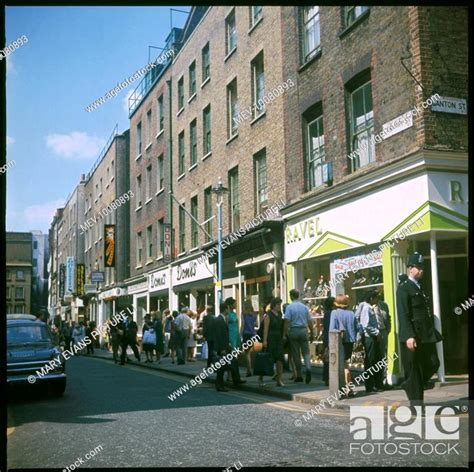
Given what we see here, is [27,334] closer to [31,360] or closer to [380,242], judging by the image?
[31,360]

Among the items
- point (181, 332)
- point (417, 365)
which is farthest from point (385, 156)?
point (181, 332)

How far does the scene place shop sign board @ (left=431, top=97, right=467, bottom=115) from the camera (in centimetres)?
1192

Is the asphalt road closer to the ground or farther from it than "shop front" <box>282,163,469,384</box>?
closer to the ground

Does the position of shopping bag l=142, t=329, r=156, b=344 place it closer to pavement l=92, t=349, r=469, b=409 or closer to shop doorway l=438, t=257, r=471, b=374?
pavement l=92, t=349, r=469, b=409

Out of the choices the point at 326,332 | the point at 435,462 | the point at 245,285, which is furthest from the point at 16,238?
the point at 435,462

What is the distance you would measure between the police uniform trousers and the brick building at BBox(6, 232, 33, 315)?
307 feet

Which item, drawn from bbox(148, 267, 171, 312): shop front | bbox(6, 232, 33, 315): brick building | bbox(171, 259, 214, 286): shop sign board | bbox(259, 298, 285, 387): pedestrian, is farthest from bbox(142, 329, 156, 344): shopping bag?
bbox(6, 232, 33, 315): brick building

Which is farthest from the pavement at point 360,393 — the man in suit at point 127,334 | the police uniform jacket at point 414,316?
the man in suit at point 127,334

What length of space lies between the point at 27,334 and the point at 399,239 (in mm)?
7779

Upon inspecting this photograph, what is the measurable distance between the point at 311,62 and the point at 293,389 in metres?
8.89

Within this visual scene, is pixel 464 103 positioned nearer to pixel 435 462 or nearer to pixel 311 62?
pixel 311 62

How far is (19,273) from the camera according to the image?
9669 cm

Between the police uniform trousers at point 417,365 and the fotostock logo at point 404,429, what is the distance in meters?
0.21

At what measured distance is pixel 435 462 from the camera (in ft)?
19.0
